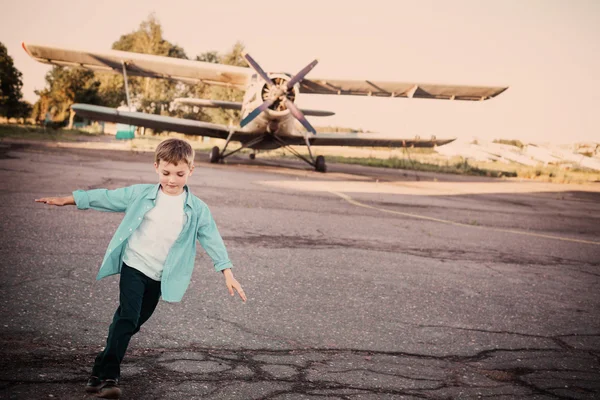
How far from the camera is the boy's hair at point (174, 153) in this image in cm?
256

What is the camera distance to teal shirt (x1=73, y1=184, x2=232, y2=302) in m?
2.59

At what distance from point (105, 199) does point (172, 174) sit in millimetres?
349

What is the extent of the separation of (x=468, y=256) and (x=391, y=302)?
2.67 metres

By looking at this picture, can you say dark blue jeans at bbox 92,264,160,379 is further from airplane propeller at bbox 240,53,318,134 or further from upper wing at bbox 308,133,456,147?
upper wing at bbox 308,133,456,147

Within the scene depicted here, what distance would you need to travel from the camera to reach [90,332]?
3053 millimetres

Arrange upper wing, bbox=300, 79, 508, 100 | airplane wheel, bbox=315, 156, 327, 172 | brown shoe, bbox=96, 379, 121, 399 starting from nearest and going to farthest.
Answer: brown shoe, bbox=96, 379, 121, 399
airplane wheel, bbox=315, 156, 327, 172
upper wing, bbox=300, 79, 508, 100

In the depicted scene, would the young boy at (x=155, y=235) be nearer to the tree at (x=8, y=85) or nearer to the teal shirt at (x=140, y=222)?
the teal shirt at (x=140, y=222)

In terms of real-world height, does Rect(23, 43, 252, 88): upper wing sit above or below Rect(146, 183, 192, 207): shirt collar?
above

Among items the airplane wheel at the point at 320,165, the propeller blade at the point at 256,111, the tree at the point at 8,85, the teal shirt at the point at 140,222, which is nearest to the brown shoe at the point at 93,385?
the teal shirt at the point at 140,222

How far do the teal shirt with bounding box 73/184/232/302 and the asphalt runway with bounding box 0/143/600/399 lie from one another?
0.45m

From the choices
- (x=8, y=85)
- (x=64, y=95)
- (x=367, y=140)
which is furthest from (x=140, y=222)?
(x=64, y=95)

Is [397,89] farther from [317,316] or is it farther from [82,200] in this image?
[82,200]

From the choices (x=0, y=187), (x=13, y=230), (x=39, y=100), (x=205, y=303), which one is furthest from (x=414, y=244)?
(x=39, y=100)

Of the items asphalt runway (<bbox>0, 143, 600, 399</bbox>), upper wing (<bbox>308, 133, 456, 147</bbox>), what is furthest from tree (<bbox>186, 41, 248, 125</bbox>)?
asphalt runway (<bbox>0, 143, 600, 399</bbox>)
